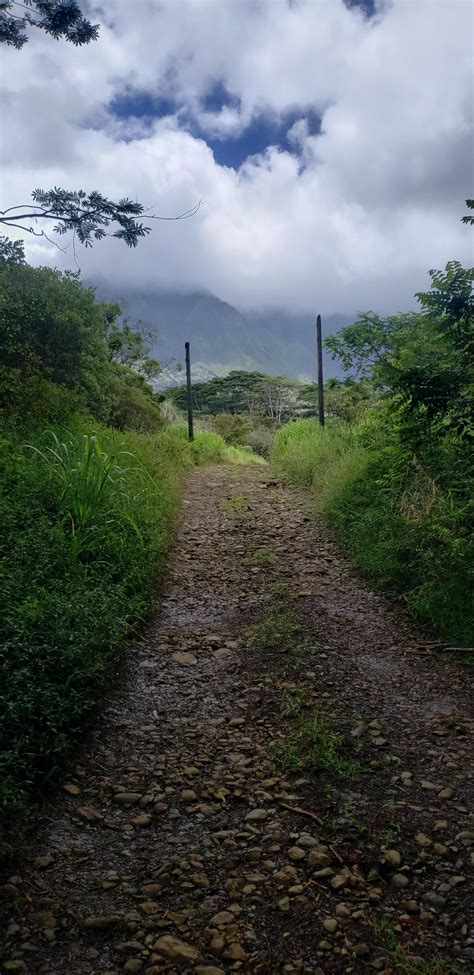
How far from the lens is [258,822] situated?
288 cm

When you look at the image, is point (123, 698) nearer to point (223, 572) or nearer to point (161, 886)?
point (161, 886)

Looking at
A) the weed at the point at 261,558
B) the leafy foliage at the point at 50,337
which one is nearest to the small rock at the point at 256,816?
the weed at the point at 261,558

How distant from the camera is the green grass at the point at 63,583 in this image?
3.15 meters

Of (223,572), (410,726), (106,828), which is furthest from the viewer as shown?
(223,572)

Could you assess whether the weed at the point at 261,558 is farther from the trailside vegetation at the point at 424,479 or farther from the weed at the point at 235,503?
the weed at the point at 235,503

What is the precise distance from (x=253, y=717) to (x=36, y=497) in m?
3.10

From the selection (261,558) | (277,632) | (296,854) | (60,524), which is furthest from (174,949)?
(261,558)

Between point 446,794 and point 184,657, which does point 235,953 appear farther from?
point 184,657

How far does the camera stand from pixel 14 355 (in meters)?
8.66

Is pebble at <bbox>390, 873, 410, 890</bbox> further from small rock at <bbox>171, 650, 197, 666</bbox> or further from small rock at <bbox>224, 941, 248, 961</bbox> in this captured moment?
small rock at <bbox>171, 650, 197, 666</bbox>

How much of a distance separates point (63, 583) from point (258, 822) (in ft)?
7.56

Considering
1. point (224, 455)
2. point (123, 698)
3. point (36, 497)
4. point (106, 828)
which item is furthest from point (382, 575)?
point (224, 455)

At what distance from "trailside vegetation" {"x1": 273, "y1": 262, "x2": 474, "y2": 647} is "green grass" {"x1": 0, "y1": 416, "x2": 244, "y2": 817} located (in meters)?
2.28

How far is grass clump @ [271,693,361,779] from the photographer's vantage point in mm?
3215
